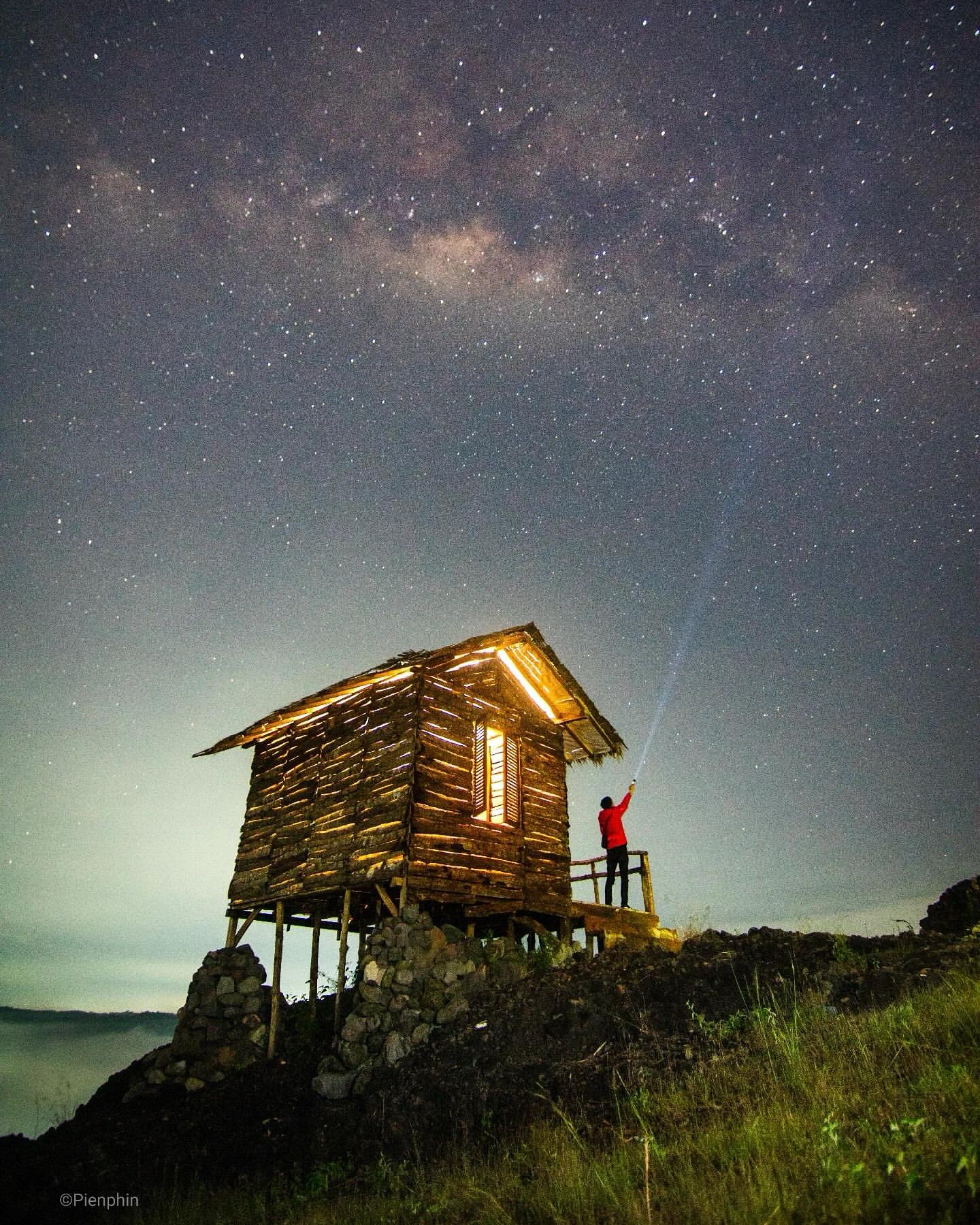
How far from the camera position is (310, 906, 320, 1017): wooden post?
17.1 m

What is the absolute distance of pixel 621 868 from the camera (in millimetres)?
17219

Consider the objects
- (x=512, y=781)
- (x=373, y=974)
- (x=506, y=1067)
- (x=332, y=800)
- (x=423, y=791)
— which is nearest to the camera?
(x=506, y=1067)

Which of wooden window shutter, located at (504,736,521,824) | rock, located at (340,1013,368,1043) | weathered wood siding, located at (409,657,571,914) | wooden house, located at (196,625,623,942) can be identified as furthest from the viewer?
wooden window shutter, located at (504,736,521,824)

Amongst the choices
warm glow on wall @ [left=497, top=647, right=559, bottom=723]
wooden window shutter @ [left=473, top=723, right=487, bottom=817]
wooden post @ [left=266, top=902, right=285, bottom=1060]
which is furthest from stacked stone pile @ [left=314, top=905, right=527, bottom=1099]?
warm glow on wall @ [left=497, top=647, right=559, bottom=723]

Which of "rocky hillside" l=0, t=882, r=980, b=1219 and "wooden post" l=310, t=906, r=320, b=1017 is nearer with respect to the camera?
"rocky hillside" l=0, t=882, r=980, b=1219

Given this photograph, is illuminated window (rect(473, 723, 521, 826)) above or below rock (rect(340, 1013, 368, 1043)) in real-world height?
above

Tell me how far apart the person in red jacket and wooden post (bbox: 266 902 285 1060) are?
308 inches

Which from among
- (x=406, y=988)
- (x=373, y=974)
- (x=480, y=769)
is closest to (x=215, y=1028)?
(x=373, y=974)

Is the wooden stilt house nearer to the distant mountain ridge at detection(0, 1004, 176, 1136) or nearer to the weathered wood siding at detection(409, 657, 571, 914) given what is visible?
the weathered wood siding at detection(409, 657, 571, 914)

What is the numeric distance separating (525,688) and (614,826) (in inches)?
161

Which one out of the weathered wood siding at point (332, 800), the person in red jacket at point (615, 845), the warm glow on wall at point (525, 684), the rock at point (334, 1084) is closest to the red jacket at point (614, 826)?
the person in red jacket at point (615, 845)

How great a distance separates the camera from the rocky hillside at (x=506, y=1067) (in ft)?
29.5

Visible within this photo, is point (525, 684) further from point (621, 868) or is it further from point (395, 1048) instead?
point (395, 1048)

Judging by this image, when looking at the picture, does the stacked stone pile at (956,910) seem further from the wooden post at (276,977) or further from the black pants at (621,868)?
the wooden post at (276,977)
